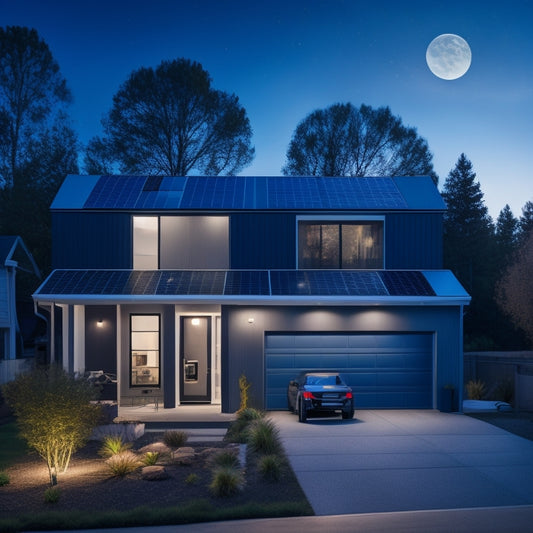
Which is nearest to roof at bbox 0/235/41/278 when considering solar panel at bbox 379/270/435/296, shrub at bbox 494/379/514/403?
solar panel at bbox 379/270/435/296

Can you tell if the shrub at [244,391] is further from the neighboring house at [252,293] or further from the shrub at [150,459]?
the shrub at [150,459]

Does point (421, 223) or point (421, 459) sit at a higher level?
point (421, 223)

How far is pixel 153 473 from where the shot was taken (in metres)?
10.2

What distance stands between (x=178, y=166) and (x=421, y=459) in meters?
24.6

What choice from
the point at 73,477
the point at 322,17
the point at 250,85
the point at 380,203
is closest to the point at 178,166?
the point at 250,85

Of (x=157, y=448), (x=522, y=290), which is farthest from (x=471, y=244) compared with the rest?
(x=157, y=448)

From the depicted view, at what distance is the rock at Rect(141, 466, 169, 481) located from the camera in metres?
10.2

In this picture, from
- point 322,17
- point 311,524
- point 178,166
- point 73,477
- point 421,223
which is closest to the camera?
point 311,524

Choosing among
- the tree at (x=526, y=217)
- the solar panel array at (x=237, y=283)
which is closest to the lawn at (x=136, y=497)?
the solar panel array at (x=237, y=283)

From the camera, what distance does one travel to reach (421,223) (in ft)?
66.7

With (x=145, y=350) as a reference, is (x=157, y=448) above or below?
below

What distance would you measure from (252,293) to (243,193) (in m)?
4.75

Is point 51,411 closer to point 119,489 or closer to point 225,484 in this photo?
point 119,489

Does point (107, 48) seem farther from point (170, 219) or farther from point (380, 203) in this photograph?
point (380, 203)
